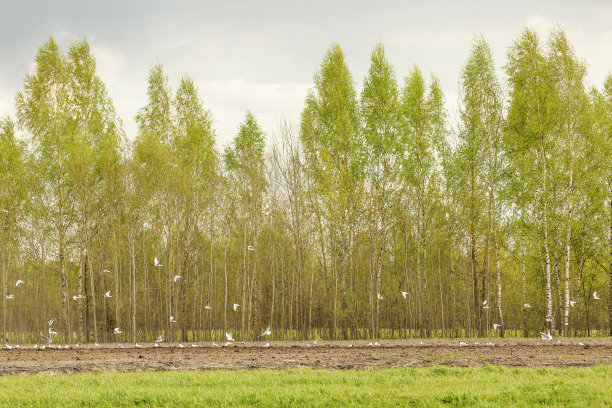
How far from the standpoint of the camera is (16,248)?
30.0m

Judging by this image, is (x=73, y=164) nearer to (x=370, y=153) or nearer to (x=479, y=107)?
(x=370, y=153)

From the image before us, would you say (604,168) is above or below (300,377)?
above

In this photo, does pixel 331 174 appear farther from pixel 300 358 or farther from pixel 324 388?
pixel 324 388

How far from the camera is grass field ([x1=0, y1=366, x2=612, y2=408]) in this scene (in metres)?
8.90

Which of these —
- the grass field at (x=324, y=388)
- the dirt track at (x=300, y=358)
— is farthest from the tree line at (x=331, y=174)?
the grass field at (x=324, y=388)

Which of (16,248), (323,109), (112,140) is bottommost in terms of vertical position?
(16,248)

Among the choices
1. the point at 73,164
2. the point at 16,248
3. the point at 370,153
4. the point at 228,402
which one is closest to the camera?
the point at 228,402

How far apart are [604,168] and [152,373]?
25.3m

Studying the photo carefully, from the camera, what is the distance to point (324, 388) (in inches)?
380

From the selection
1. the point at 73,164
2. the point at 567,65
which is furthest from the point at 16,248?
the point at 567,65

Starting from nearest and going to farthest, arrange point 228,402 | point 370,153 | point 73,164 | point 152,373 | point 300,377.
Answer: point 228,402 → point 300,377 → point 152,373 → point 73,164 → point 370,153

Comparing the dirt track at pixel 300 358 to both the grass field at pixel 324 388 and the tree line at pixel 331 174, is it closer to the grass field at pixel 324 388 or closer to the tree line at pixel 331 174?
the grass field at pixel 324 388

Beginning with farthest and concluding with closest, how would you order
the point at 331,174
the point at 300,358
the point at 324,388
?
the point at 331,174, the point at 300,358, the point at 324,388

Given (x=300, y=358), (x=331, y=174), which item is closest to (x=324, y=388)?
(x=300, y=358)
